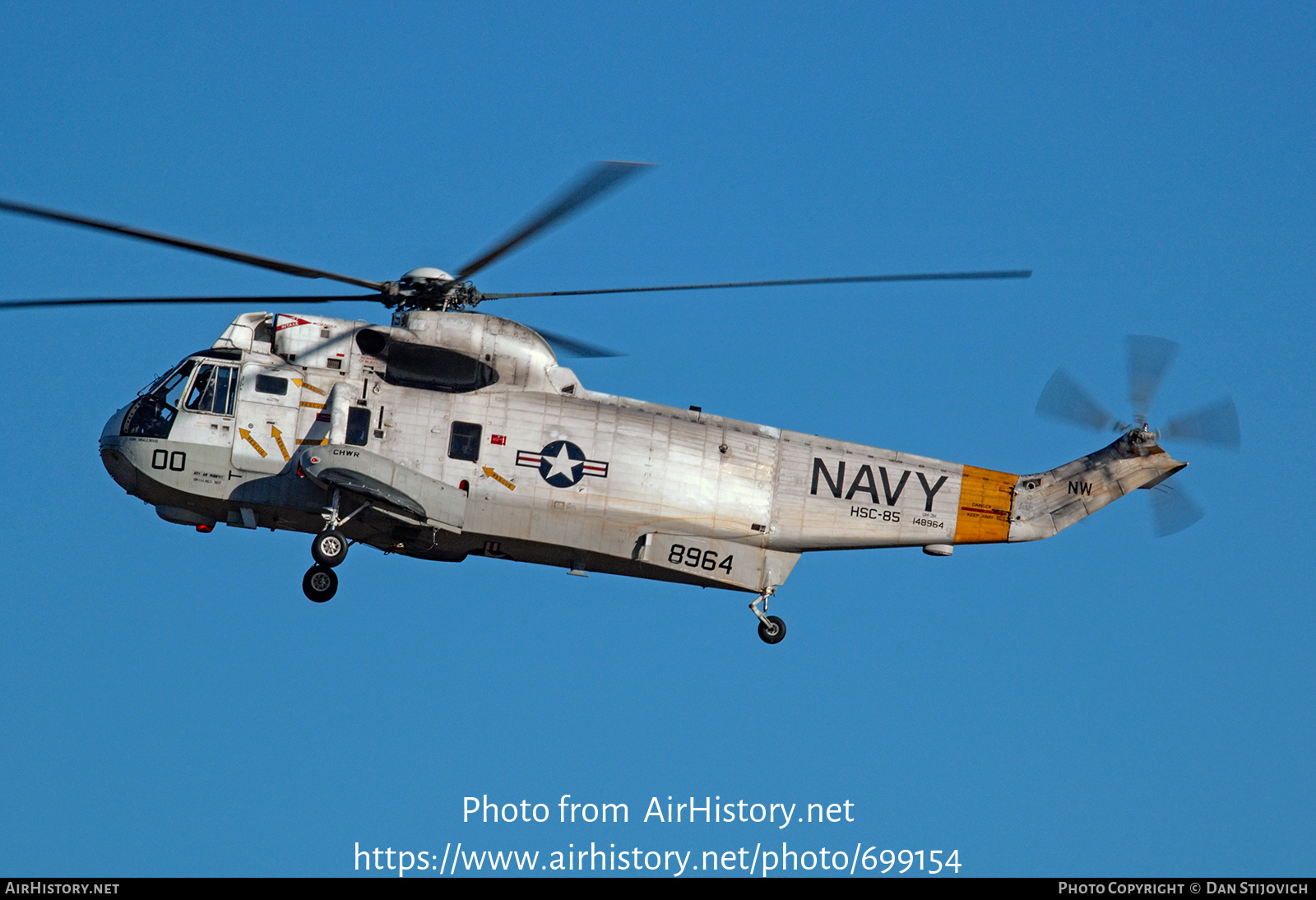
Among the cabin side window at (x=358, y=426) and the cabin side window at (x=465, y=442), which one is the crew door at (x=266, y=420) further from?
the cabin side window at (x=465, y=442)

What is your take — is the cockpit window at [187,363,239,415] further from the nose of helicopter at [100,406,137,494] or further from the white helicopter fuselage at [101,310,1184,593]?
the nose of helicopter at [100,406,137,494]

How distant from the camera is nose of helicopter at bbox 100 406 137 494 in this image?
26547mm

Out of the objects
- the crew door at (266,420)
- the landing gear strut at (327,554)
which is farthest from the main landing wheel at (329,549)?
the crew door at (266,420)

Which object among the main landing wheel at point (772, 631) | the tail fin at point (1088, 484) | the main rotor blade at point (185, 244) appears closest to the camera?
the main rotor blade at point (185, 244)

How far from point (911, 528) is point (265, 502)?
11.6 meters

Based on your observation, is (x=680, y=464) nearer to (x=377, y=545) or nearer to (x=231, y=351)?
(x=377, y=545)

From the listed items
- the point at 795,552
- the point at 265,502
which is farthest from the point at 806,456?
the point at 265,502

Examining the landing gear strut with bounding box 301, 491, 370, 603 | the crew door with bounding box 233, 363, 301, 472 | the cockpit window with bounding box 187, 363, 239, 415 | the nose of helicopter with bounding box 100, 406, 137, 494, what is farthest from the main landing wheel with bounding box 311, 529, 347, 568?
the nose of helicopter with bounding box 100, 406, 137, 494

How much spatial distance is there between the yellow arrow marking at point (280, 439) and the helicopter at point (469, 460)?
28mm

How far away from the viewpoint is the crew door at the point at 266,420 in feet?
86.6

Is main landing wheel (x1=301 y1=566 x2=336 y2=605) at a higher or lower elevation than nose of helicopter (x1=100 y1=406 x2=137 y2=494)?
lower

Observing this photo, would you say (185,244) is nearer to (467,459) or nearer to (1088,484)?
(467,459)

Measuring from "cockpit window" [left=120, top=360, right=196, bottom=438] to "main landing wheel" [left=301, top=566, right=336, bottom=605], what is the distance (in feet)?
11.4
